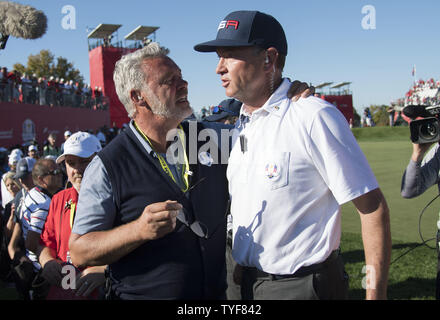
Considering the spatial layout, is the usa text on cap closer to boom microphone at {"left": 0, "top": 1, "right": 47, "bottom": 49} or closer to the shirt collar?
the shirt collar

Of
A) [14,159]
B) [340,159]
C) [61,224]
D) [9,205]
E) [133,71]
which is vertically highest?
[133,71]

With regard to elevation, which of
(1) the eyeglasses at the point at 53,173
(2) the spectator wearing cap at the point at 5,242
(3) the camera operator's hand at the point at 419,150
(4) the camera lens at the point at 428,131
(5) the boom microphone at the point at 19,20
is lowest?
(2) the spectator wearing cap at the point at 5,242

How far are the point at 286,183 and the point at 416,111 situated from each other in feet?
4.36

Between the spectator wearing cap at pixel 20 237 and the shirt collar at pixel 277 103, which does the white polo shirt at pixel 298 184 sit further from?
the spectator wearing cap at pixel 20 237

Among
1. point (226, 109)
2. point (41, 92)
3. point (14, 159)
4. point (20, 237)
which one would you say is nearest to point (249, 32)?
point (226, 109)

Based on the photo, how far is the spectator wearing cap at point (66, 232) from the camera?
269 cm

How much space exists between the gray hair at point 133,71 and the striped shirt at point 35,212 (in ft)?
5.94

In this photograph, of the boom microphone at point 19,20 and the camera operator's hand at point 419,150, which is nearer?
the boom microphone at point 19,20

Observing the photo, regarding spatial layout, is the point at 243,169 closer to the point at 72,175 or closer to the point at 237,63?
the point at 237,63

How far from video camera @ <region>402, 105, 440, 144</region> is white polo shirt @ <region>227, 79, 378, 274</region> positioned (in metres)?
1.04

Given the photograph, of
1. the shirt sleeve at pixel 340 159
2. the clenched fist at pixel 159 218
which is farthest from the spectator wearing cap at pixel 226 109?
the clenched fist at pixel 159 218

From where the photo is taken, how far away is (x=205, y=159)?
7.90 feet

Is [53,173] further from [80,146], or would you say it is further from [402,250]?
[402,250]

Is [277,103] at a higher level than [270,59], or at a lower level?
lower
